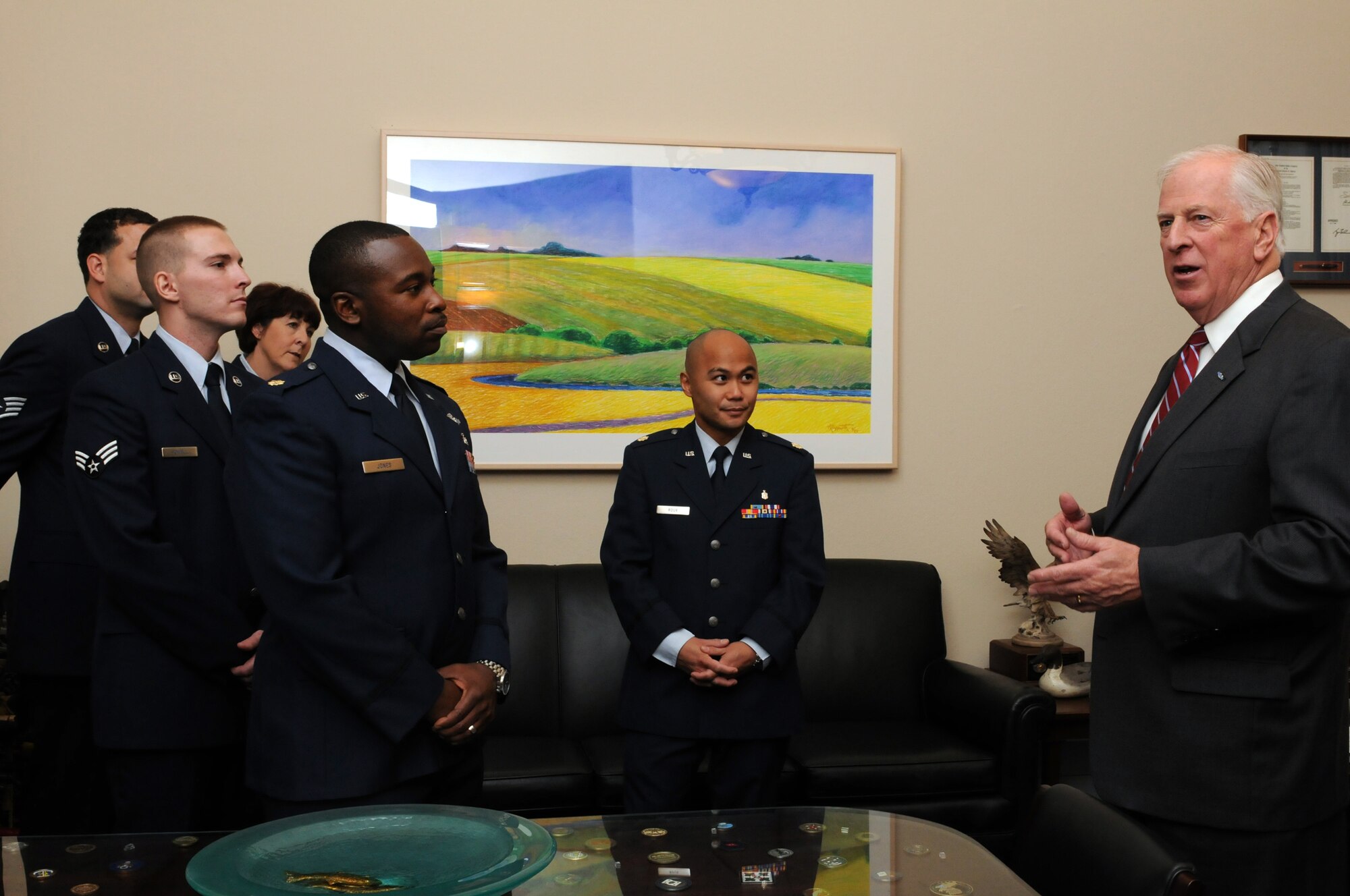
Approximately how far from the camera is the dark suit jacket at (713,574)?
8.61 feet

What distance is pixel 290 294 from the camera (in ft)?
10.8

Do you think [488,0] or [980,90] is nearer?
[488,0]

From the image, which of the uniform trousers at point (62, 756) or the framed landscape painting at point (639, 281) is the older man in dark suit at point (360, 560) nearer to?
the uniform trousers at point (62, 756)

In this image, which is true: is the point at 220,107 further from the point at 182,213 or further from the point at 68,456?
the point at 68,456

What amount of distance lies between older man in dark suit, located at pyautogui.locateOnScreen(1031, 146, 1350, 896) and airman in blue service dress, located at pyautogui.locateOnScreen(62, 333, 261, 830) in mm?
1611

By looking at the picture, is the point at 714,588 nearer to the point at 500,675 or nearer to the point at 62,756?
the point at 500,675

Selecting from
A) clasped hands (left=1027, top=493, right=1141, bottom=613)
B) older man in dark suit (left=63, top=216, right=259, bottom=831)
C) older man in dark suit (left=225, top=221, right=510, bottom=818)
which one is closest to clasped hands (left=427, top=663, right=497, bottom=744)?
older man in dark suit (left=225, top=221, right=510, bottom=818)

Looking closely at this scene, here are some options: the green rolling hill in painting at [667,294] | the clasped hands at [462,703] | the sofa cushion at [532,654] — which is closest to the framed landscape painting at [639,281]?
Answer: the green rolling hill in painting at [667,294]

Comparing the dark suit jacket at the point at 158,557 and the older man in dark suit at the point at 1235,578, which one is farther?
the dark suit jacket at the point at 158,557

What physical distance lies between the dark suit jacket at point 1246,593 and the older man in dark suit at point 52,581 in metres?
2.28

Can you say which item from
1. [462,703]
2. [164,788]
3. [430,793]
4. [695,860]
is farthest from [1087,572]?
[164,788]

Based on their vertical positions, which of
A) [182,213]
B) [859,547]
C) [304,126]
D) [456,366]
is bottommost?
[859,547]

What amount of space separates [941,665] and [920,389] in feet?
3.27

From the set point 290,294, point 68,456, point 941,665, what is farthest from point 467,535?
point 941,665
